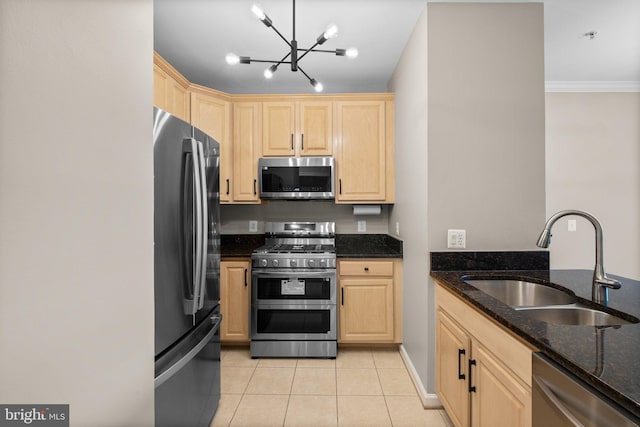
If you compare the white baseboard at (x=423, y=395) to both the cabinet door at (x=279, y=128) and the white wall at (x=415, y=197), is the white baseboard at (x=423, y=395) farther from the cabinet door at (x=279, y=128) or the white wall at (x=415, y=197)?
the cabinet door at (x=279, y=128)

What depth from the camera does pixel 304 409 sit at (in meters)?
1.97

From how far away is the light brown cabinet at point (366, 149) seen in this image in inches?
118

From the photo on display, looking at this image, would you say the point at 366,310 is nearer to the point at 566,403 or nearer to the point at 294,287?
the point at 294,287

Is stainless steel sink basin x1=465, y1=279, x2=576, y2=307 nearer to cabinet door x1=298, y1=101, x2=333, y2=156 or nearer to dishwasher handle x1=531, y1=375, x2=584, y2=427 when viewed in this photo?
dishwasher handle x1=531, y1=375, x2=584, y2=427

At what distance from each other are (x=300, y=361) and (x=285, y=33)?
2.73 meters

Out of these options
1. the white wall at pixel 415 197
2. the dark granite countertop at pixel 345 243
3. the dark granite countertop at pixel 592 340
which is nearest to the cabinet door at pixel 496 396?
the dark granite countertop at pixel 592 340

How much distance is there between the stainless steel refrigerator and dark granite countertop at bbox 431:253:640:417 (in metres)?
1.33

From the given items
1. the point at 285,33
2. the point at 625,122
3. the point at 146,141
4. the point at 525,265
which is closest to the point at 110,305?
the point at 146,141

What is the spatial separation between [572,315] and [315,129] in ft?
8.01

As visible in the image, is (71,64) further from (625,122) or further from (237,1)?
(625,122)

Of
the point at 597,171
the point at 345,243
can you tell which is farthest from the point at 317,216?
the point at 597,171

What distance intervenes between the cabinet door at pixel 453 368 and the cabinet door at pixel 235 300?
5.57ft

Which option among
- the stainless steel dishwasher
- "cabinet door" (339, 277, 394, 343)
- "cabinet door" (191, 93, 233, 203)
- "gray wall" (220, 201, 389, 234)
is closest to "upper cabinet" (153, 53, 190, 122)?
"cabinet door" (191, 93, 233, 203)

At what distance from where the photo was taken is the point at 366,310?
2.75 meters
